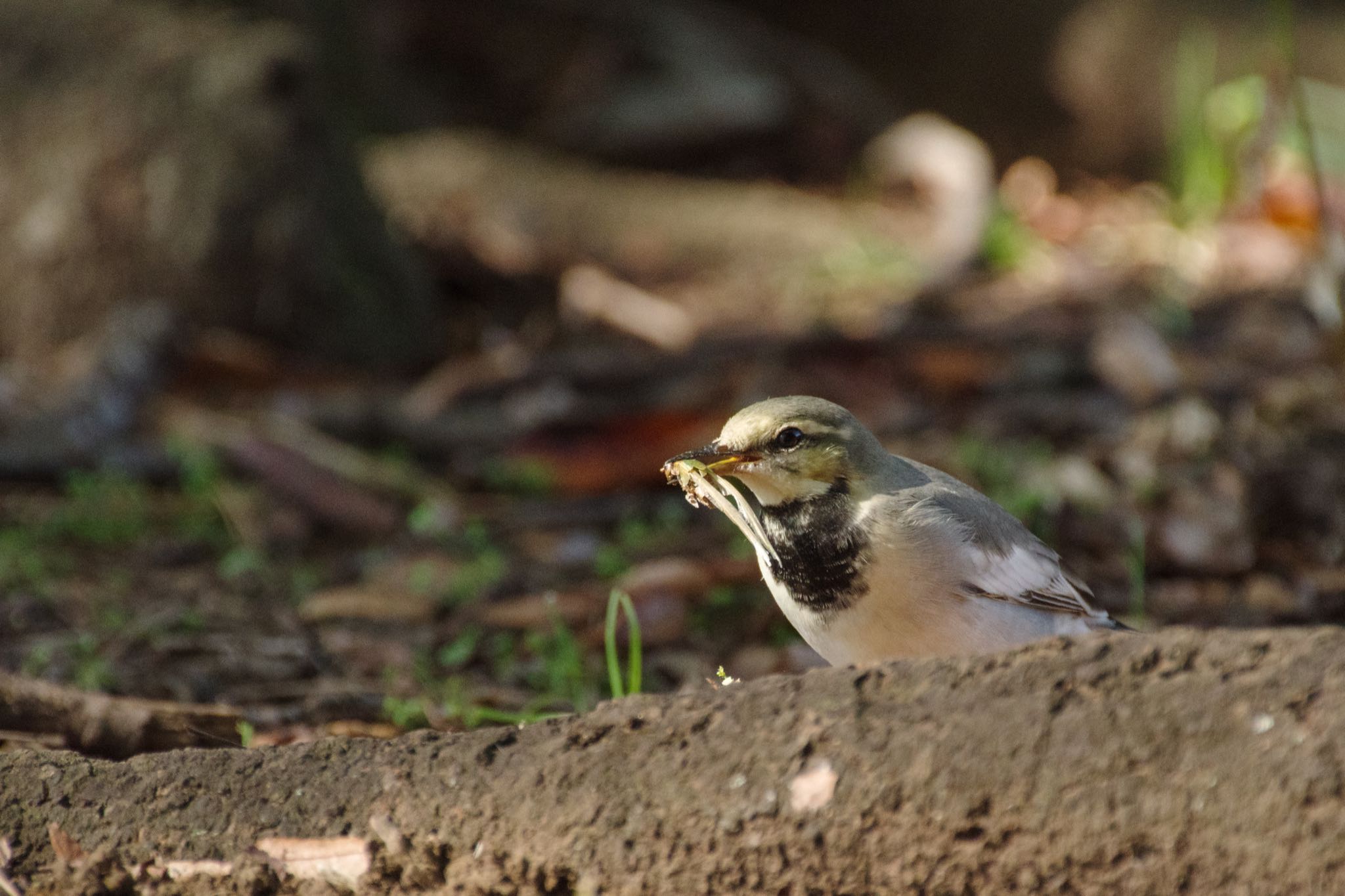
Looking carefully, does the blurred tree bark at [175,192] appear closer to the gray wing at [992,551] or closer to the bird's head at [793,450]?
the bird's head at [793,450]

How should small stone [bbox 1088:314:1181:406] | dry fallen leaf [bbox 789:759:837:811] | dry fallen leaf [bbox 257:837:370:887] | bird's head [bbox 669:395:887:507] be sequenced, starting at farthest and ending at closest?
small stone [bbox 1088:314:1181:406] → bird's head [bbox 669:395:887:507] → dry fallen leaf [bbox 257:837:370:887] → dry fallen leaf [bbox 789:759:837:811]

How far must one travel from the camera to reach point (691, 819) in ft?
6.47

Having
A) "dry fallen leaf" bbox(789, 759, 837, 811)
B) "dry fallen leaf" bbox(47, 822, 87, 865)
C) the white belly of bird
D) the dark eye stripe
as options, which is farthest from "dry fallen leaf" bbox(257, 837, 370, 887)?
the dark eye stripe

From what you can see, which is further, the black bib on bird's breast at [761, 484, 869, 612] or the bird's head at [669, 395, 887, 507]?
Result: the bird's head at [669, 395, 887, 507]

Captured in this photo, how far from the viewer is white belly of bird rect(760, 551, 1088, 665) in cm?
276

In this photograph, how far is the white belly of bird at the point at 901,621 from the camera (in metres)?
2.76

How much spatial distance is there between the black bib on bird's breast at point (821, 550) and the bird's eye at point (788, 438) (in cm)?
12

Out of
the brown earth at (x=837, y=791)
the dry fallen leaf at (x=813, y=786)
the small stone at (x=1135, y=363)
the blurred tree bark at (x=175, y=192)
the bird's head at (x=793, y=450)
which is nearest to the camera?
the brown earth at (x=837, y=791)

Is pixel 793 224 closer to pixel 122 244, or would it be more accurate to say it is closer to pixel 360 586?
pixel 122 244

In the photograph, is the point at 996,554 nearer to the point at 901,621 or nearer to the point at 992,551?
the point at 992,551

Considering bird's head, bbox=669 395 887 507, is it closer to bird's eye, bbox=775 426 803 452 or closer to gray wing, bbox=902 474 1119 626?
bird's eye, bbox=775 426 803 452

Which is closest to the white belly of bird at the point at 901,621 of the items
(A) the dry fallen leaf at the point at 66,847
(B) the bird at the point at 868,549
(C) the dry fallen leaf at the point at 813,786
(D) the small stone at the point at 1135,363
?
(B) the bird at the point at 868,549

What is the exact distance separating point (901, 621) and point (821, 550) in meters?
0.22

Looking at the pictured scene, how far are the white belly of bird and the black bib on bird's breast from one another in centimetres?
2
